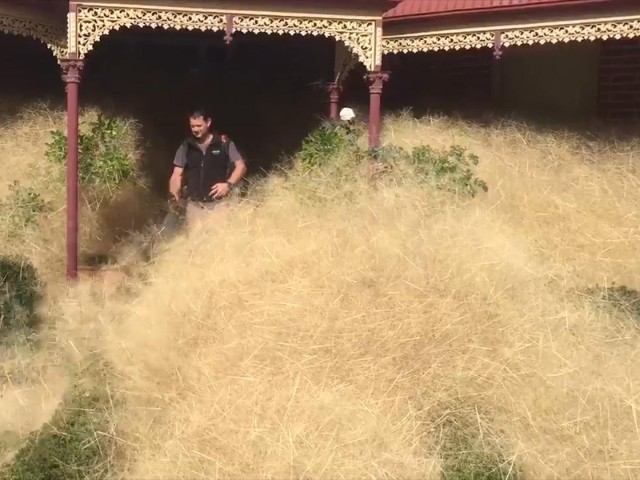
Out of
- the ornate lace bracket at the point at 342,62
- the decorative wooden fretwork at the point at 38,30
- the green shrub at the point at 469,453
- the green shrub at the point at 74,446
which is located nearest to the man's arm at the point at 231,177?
the decorative wooden fretwork at the point at 38,30

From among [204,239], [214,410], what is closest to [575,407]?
[214,410]

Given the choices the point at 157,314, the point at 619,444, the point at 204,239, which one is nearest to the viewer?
the point at 619,444

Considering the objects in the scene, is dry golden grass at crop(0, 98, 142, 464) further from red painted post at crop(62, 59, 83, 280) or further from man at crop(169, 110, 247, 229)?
man at crop(169, 110, 247, 229)

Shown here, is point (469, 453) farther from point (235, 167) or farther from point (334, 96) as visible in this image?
point (334, 96)

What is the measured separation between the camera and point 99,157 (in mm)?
8992

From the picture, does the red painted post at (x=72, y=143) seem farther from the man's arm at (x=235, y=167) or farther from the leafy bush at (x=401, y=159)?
the leafy bush at (x=401, y=159)

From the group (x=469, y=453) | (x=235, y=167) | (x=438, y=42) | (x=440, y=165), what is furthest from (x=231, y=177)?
(x=469, y=453)

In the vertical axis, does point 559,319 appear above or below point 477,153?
below

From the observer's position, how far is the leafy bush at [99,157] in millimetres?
8820

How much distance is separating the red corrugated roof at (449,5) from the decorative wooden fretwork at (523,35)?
274mm

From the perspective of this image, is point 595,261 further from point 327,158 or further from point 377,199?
point 327,158

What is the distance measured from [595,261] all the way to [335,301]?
2790 millimetres

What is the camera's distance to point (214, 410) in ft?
15.6

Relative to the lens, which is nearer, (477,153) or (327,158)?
(327,158)
